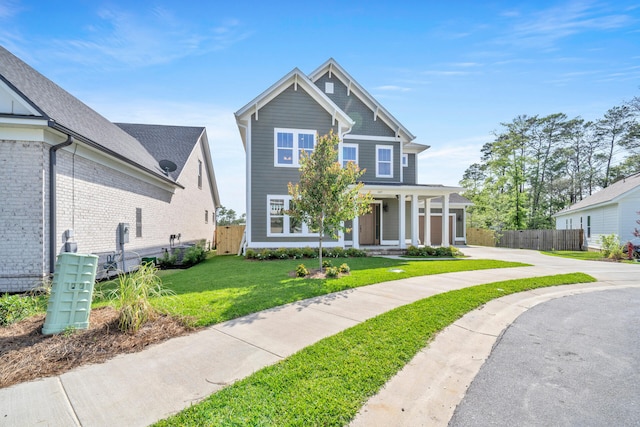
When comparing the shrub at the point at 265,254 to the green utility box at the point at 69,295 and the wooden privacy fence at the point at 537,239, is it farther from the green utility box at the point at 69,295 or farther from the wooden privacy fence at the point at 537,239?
the wooden privacy fence at the point at 537,239

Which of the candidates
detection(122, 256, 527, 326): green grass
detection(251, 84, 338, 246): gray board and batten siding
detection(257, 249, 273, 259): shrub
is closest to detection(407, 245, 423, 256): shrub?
detection(122, 256, 527, 326): green grass

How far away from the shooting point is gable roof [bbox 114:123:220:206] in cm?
1650

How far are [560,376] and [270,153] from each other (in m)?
12.8

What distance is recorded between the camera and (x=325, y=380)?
9.66 ft

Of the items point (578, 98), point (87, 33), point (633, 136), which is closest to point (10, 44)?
point (87, 33)

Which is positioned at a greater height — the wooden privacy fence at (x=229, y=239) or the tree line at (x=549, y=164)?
the tree line at (x=549, y=164)

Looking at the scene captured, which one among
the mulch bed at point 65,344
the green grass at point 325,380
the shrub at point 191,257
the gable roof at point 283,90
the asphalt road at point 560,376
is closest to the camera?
the green grass at point 325,380

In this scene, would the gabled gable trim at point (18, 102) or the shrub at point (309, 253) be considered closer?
the gabled gable trim at point (18, 102)

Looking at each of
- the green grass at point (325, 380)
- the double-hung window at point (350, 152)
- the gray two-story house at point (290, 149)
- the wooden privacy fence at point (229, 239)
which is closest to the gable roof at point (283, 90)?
the gray two-story house at point (290, 149)

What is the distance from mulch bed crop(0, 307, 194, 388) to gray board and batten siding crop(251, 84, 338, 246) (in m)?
9.40

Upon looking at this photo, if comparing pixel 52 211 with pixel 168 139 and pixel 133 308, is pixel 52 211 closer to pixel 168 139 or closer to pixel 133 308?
pixel 133 308

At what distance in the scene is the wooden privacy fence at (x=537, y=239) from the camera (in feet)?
72.2

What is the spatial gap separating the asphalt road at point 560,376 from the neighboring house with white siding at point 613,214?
17.8 meters

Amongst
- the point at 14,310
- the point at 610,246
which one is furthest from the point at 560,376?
the point at 610,246
